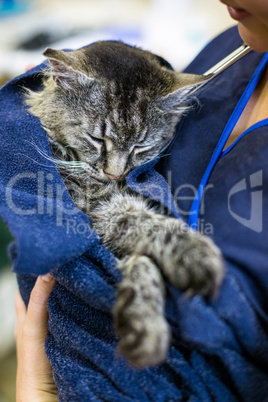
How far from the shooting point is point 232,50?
1169 millimetres

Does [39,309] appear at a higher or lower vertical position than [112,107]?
lower

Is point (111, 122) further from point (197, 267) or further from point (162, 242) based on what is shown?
point (197, 267)

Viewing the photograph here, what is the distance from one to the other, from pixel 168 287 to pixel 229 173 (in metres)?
0.29

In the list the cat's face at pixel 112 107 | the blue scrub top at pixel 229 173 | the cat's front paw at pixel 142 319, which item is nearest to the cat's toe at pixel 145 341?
the cat's front paw at pixel 142 319


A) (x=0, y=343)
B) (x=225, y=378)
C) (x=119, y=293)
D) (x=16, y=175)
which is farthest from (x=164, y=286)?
(x=0, y=343)

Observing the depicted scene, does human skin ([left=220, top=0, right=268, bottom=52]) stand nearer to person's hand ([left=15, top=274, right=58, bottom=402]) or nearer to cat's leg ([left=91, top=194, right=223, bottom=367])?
cat's leg ([left=91, top=194, right=223, bottom=367])

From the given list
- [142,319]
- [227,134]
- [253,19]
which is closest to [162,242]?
[142,319]

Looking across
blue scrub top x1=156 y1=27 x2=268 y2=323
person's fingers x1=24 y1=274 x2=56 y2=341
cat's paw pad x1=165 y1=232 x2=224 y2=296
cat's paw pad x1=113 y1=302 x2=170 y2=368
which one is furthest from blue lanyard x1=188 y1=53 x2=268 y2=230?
person's fingers x1=24 y1=274 x2=56 y2=341

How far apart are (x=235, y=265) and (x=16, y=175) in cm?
61

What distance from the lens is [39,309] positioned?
0.97 metres

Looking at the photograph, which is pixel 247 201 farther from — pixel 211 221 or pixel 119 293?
pixel 119 293

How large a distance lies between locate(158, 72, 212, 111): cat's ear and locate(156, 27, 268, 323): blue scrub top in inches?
2.0

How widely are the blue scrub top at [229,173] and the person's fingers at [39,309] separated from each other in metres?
0.42

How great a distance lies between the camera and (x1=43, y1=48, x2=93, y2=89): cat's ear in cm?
97
